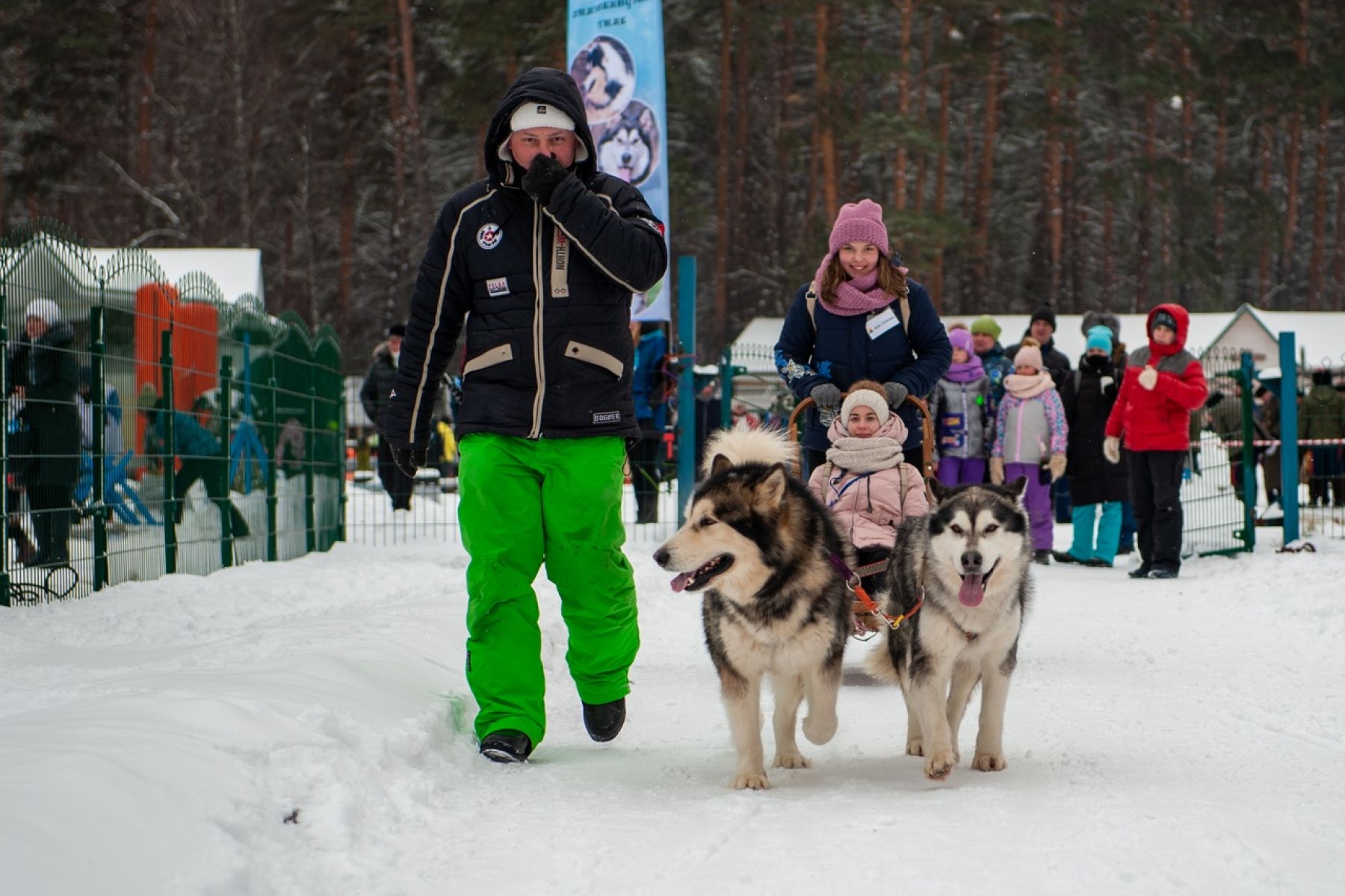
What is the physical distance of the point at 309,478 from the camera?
11133mm

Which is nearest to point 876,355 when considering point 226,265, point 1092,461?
point 1092,461

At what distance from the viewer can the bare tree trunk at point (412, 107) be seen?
97.4 feet

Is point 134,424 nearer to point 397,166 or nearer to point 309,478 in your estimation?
point 309,478

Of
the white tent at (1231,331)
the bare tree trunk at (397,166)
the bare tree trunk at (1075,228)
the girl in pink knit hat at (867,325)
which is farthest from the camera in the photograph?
the bare tree trunk at (1075,228)

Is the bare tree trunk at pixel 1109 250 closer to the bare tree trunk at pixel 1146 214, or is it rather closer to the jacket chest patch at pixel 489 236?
the bare tree trunk at pixel 1146 214

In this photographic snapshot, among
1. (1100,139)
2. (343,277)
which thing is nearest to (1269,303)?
(1100,139)

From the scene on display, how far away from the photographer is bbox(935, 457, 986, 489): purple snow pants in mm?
10547

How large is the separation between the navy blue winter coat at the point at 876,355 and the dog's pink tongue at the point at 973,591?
6.01ft

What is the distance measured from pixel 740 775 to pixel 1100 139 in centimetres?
3760

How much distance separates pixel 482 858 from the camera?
335cm

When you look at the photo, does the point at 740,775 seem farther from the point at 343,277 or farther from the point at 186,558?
the point at 343,277

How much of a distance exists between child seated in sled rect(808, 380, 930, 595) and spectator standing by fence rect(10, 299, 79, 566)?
3939 millimetres

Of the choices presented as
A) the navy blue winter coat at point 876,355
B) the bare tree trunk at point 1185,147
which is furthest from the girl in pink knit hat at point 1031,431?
the bare tree trunk at point 1185,147

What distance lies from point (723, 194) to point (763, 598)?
32087 mm
